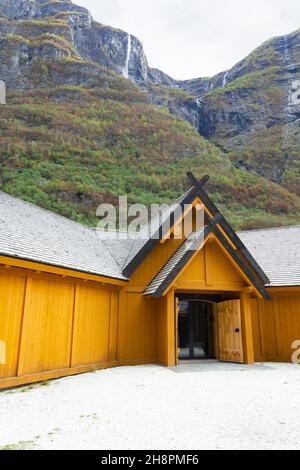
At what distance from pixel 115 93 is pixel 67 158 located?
952 inches

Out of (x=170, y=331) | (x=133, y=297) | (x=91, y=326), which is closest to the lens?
(x=91, y=326)

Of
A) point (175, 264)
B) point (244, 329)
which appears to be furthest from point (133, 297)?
point (244, 329)

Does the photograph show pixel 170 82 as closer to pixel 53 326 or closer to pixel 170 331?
pixel 170 331

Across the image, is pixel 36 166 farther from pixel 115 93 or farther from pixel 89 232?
pixel 115 93

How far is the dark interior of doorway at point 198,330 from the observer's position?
11.5 m

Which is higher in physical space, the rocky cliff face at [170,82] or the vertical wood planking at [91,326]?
the rocky cliff face at [170,82]

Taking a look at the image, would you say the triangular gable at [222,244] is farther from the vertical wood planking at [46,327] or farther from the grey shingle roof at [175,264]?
the vertical wood planking at [46,327]

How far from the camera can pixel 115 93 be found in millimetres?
55812

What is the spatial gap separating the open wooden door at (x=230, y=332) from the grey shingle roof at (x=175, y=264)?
99.9 inches

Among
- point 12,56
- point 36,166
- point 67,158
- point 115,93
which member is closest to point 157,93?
point 115,93

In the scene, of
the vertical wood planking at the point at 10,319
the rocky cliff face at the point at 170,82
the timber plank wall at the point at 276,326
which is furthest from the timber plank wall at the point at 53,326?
the rocky cliff face at the point at 170,82

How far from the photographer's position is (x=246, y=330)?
10.5m

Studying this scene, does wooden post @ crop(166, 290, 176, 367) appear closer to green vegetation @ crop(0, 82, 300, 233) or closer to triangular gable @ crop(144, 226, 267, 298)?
triangular gable @ crop(144, 226, 267, 298)

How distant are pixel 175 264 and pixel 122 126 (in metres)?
41.2
